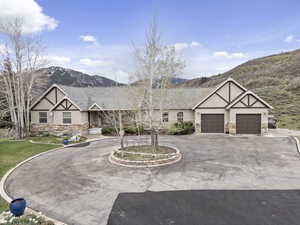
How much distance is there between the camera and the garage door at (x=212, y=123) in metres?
21.3

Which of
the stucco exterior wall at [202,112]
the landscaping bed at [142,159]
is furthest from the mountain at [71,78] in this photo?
the landscaping bed at [142,159]

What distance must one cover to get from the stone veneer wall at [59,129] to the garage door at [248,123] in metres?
18.0

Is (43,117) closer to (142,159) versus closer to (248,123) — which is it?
(142,159)

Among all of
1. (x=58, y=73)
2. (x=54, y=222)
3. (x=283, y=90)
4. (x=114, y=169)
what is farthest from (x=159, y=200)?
(x=58, y=73)

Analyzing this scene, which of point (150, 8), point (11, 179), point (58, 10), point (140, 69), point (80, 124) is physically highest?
point (58, 10)

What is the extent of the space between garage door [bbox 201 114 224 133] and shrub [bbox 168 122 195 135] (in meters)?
1.41

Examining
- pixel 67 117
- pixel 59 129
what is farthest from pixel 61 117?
pixel 59 129

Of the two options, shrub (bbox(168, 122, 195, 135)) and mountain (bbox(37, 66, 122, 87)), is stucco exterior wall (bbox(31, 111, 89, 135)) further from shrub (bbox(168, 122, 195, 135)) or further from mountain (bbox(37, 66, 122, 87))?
mountain (bbox(37, 66, 122, 87))

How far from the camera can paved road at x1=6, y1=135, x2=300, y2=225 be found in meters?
6.47

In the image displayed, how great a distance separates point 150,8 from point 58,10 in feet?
34.9

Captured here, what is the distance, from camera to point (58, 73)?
65.9 meters

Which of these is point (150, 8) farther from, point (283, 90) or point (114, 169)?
point (283, 90)

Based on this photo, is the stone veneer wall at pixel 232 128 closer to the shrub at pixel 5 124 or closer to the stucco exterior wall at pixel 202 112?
the stucco exterior wall at pixel 202 112

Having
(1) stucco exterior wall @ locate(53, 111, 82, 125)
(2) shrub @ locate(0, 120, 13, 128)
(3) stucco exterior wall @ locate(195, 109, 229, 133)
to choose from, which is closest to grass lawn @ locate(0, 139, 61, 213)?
(1) stucco exterior wall @ locate(53, 111, 82, 125)
